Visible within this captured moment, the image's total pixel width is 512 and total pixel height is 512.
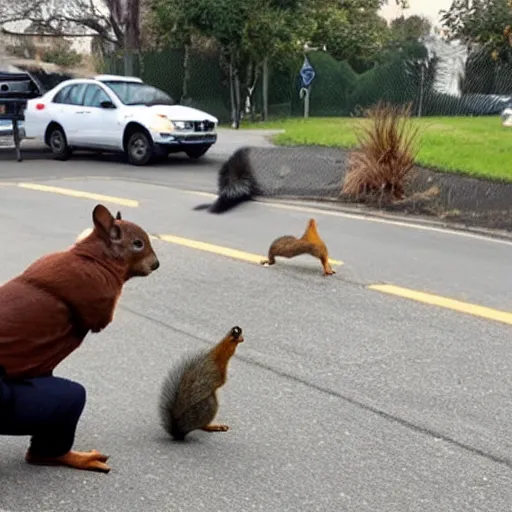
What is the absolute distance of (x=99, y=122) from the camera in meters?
18.2

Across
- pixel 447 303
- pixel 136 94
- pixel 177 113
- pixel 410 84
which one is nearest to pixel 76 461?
pixel 447 303

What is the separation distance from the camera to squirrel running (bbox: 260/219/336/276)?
8.04m

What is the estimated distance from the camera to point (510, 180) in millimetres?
13617

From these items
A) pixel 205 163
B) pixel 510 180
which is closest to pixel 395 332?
pixel 510 180

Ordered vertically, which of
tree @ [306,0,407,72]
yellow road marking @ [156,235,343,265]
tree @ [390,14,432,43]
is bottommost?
yellow road marking @ [156,235,343,265]

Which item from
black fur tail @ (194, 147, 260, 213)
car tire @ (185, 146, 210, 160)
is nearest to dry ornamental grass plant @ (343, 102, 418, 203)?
black fur tail @ (194, 147, 260, 213)

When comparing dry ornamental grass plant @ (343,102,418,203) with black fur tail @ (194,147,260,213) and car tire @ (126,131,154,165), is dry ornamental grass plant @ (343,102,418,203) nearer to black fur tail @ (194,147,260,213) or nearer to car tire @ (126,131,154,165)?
black fur tail @ (194,147,260,213)

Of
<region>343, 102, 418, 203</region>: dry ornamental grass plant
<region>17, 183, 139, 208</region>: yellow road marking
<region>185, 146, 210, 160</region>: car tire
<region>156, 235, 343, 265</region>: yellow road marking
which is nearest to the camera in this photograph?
<region>156, 235, 343, 265</region>: yellow road marking

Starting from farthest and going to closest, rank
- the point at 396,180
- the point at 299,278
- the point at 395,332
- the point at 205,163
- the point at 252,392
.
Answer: the point at 205,163
the point at 396,180
the point at 299,278
the point at 395,332
the point at 252,392

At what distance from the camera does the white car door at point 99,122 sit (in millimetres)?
17953

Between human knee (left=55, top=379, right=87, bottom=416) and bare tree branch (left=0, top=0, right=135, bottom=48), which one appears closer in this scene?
human knee (left=55, top=379, right=87, bottom=416)

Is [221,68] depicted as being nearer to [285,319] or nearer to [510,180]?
[510,180]

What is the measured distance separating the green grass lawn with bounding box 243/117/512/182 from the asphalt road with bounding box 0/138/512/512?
16.1ft

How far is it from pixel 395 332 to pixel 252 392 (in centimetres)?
168
